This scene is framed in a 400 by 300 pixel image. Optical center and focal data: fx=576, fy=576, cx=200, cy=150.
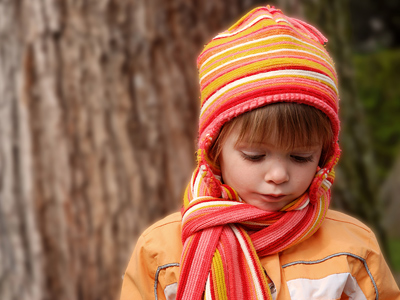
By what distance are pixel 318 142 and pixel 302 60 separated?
0.94ft

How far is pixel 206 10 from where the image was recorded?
11.5 ft

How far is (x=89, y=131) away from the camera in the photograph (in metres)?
3.35

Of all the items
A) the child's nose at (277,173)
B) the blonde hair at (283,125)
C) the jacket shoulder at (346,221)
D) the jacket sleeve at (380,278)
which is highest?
the blonde hair at (283,125)

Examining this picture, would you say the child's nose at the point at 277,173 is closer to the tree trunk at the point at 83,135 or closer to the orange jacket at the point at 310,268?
the orange jacket at the point at 310,268

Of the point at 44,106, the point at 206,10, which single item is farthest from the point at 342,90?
the point at 44,106

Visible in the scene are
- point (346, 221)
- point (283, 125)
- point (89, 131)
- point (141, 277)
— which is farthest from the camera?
point (89, 131)

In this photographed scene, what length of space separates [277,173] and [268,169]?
0.13 feet

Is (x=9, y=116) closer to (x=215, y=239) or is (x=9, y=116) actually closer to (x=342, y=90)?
(x=215, y=239)

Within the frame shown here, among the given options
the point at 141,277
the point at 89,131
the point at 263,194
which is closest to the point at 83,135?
the point at 89,131

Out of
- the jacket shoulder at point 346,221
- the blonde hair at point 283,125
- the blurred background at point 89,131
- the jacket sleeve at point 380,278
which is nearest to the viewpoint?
the blonde hair at point 283,125

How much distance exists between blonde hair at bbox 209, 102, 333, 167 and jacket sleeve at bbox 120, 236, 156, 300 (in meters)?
0.55

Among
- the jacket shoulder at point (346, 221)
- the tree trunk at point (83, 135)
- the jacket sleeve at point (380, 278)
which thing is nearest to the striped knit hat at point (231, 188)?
the jacket shoulder at point (346, 221)

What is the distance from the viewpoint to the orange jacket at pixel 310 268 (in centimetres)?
198

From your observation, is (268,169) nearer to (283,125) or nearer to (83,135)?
(283,125)
